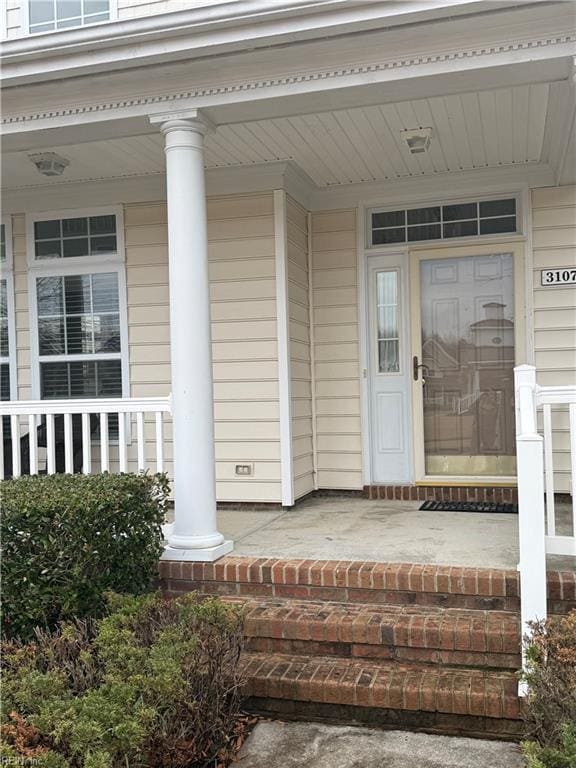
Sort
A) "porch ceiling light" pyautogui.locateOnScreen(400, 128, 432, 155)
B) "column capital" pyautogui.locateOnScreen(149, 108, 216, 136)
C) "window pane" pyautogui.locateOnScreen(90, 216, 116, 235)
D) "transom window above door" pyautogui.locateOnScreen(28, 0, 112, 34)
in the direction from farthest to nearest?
"window pane" pyautogui.locateOnScreen(90, 216, 116, 235)
"porch ceiling light" pyautogui.locateOnScreen(400, 128, 432, 155)
"transom window above door" pyautogui.locateOnScreen(28, 0, 112, 34)
"column capital" pyautogui.locateOnScreen(149, 108, 216, 136)

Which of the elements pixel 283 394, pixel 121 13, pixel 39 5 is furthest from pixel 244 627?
pixel 39 5

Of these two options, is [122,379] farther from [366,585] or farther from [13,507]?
[366,585]

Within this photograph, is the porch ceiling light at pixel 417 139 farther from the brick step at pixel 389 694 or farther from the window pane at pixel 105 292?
the brick step at pixel 389 694

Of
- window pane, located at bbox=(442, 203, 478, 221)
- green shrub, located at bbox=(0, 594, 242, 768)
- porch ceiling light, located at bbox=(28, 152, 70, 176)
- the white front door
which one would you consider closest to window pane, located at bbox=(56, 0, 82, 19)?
porch ceiling light, located at bbox=(28, 152, 70, 176)

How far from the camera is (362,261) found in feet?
18.4

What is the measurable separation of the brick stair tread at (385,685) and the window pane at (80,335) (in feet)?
11.1

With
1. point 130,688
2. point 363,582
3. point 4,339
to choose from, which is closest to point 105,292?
point 4,339

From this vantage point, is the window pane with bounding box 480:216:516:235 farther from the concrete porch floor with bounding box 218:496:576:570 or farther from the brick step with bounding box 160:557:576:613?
the brick step with bounding box 160:557:576:613

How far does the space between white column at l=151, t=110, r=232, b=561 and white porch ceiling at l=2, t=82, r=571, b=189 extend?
74 cm

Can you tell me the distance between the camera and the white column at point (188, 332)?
3.84m

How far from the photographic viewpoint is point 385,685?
9.48 ft

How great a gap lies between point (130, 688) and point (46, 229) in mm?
4424

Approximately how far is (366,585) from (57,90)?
3170 mm

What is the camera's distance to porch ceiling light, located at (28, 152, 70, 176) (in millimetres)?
4938
